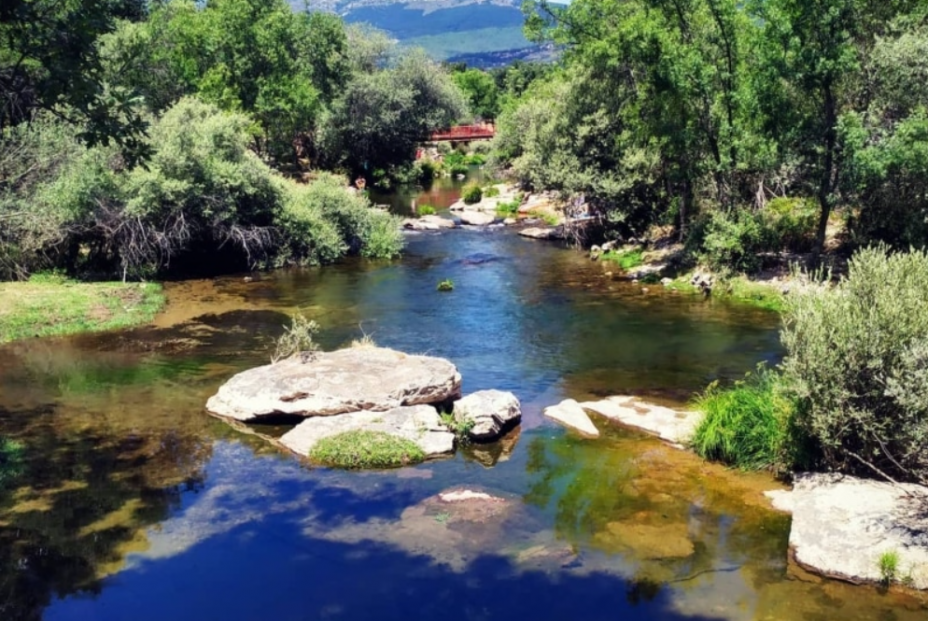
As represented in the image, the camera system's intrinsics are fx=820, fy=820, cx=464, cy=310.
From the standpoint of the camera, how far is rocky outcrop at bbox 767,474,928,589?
12.3 m

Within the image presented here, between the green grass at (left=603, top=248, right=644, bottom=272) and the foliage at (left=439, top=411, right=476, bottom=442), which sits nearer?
the foliage at (left=439, top=411, right=476, bottom=442)

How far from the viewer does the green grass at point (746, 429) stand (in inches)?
640

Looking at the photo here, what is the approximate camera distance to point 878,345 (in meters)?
14.1

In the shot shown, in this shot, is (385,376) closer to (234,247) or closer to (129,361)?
(129,361)

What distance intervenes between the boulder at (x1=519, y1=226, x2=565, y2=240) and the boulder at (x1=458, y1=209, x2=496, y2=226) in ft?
13.6

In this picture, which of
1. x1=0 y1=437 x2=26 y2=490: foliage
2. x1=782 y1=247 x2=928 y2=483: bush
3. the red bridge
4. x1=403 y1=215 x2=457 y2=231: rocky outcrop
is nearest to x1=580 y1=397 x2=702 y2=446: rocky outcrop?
x1=782 y1=247 x2=928 y2=483: bush

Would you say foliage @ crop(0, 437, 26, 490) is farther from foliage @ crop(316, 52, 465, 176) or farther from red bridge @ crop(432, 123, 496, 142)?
red bridge @ crop(432, 123, 496, 142)

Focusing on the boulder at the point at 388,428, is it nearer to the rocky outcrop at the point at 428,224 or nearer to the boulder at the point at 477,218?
the rocky outcrop at the point at 428,224

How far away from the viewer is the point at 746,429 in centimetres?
1673

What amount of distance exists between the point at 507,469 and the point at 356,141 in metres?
53.3

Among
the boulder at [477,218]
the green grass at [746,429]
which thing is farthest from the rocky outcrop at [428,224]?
the green grass at [746,429]

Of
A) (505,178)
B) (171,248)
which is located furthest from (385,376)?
(505,178)

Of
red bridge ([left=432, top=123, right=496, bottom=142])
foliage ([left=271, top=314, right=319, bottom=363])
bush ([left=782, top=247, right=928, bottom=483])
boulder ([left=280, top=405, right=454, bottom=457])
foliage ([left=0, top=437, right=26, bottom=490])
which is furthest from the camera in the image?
red bridge ([left=432, top=123, right=496, bottom=142])

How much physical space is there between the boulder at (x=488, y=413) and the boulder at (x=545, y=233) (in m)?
25.6
